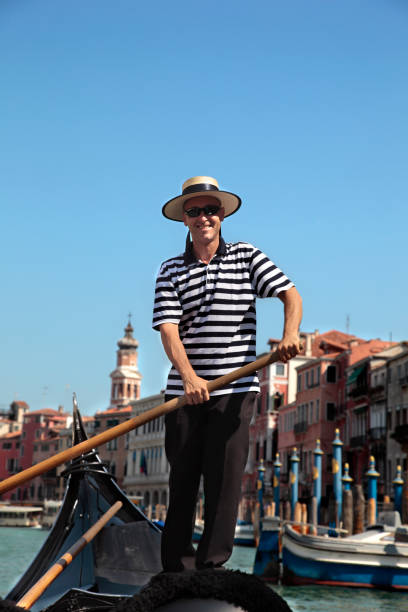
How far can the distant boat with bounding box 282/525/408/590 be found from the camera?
41.1 feet

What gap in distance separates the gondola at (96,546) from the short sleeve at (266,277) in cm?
148

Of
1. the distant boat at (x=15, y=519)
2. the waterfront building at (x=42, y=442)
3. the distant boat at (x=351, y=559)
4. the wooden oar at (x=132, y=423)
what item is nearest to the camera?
the wooden oar at (x=132, y=423)

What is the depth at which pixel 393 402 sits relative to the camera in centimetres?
2872

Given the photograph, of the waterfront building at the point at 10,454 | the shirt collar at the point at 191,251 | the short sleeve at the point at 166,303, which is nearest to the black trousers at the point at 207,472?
the short sleeve at the point at 166,303

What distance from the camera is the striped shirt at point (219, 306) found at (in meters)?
2.15

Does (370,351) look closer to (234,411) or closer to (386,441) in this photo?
(386,441)

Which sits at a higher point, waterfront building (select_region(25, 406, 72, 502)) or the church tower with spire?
the church tower with spire

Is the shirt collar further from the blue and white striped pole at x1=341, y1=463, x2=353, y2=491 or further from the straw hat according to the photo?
the blue and white striped pole at x1=341, y1=463, x2=353, y2=491

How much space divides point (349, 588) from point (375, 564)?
0.58 m

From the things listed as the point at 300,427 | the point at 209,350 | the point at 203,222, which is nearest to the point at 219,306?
the point at 209,350

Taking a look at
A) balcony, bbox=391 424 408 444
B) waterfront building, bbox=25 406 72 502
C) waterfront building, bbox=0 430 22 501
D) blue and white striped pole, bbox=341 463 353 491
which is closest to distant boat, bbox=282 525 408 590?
blue and white striped pole, bbox=341 463 353 491

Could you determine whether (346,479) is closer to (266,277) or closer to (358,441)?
(358,441)

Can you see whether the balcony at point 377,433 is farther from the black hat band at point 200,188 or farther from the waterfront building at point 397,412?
the black hat band at point 200,188

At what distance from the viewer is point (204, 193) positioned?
223 centimetres
